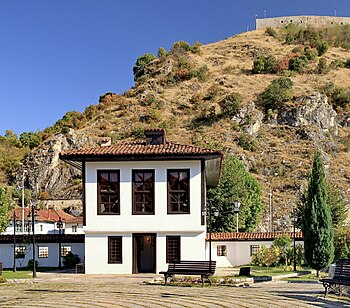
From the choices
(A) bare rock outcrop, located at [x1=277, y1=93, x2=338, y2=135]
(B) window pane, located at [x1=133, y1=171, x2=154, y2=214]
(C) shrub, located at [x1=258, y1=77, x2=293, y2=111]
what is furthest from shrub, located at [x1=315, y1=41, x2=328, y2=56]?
(B) window pane, located at [x1=133, y1=171, x2=154, y2=214]

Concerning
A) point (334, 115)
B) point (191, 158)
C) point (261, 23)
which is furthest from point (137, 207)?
point (261, 23)

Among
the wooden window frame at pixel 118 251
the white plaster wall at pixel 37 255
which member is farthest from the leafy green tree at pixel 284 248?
the white plaster wall at pixel 37 255

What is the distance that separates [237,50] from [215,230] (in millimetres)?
63998

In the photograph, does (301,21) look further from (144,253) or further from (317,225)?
(317,225)

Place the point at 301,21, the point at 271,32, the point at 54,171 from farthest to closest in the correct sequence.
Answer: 1. the point at 301,21
2. the point at 271,32
3. the point at 54,171

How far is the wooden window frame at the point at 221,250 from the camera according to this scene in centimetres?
3184

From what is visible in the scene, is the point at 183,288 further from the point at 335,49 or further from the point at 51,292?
the point at 335,49

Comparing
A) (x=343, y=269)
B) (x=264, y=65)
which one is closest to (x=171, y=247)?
(x=343, y=269)

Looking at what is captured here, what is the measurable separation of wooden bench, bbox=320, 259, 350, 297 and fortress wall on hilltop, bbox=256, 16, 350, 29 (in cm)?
10515

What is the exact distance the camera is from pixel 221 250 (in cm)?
3195

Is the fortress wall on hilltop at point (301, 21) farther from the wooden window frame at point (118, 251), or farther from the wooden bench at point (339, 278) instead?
the wooden bench at point (339, 278)

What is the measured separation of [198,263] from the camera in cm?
1767

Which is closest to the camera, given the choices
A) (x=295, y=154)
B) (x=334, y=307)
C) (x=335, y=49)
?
(x=334, y=307)

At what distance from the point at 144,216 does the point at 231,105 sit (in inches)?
2041
